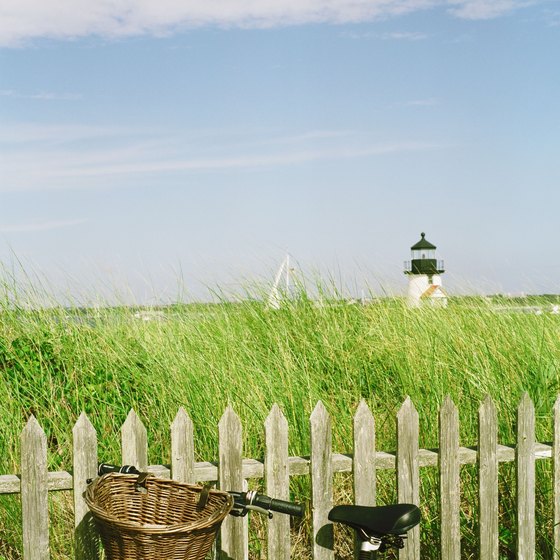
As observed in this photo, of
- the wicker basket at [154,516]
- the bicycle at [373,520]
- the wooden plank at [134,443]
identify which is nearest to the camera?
the wicker basket at [154,516]

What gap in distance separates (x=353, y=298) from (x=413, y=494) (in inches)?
155

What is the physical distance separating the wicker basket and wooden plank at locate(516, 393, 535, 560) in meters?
1.95

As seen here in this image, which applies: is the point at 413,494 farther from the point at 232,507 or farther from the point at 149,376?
the point at 149,376

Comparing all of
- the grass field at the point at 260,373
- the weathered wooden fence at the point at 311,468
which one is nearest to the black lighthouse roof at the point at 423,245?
the grass field at the point at 260,373

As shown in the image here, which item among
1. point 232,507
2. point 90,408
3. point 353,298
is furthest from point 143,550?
point 353,298

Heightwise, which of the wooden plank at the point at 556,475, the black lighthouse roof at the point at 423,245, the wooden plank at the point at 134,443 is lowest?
the wooden plank at the point at 556,475

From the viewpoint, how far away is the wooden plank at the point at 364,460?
11.5 feet

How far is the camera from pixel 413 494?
3.66 m

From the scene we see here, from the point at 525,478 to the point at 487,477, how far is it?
0.28 m

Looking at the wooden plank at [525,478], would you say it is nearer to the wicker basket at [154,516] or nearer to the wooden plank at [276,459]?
the wooden plank at [276,459]

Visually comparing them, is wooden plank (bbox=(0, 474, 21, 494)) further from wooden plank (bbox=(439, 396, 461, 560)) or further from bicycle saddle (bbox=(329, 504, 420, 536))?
wooden plank (bbox=(439, 396, 461, 560))

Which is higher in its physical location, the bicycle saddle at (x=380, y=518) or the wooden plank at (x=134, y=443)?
the wooden plank at (x=134, y=443)

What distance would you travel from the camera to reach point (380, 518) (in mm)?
2691

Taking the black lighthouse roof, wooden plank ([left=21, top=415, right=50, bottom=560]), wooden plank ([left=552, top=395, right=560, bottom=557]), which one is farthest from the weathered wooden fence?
the black lighthouse roof
